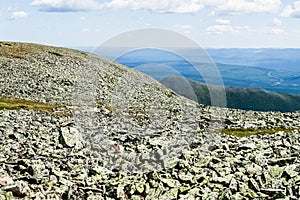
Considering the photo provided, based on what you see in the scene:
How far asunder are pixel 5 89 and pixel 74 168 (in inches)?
2278

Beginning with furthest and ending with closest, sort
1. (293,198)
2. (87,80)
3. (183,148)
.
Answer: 1. (87,80)
2. (183,148)
3. (293,198)

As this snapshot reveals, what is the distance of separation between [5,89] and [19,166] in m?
57.9

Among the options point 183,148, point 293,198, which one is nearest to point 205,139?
point 183,148

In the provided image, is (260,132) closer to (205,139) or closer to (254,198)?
(205,139)

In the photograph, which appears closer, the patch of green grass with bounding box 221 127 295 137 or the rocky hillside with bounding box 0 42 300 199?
the rocky hillside with bounding box 0 42 300 199

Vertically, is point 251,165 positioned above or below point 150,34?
below

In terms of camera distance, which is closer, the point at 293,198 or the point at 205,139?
the point at 293,198

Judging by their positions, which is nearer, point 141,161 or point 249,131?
point 141,161

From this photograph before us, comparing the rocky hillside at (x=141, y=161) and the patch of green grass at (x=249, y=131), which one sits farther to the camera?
the patch of green grass at (x=249, y=131)

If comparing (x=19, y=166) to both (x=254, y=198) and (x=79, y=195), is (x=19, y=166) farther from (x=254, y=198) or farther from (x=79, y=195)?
(x=254, y=198)

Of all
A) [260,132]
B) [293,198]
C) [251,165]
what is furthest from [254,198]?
[260,132]

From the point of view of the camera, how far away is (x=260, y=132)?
4356 cm

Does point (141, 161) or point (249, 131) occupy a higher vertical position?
point (141, 161)

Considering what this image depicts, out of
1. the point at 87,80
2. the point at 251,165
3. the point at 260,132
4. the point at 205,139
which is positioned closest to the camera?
the point at 251,165
